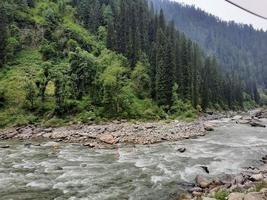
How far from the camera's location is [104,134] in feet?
88.7

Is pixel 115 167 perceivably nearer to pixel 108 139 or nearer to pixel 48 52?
pixel 108 139

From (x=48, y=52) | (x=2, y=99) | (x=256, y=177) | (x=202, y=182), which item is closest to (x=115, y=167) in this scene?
(x=202, y=182)

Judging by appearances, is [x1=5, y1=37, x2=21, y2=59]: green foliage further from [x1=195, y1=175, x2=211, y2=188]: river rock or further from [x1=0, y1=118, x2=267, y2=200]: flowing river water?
[x1=195, y1=175, x2=211, y2=188]: river rock

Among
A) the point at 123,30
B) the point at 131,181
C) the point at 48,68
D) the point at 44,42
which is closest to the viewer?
the point at 131,181

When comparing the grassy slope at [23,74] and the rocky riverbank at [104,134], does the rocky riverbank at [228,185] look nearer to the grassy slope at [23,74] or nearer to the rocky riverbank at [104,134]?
the rocky riverbank at [104,134]

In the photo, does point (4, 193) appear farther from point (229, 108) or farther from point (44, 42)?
point (229, 108)

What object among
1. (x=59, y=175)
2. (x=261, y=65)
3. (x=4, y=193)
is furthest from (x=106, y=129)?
(x=261, y=65)

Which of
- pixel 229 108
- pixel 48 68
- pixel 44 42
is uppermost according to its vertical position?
pixel 44 42

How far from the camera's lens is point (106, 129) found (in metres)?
29.5

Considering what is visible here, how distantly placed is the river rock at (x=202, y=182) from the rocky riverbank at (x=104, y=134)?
10.5 meters

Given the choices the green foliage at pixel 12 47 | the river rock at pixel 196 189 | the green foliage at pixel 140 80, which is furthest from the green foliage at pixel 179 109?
the river rock at pixel 196 189

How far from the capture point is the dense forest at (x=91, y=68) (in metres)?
35.9

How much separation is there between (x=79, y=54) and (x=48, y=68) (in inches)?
147

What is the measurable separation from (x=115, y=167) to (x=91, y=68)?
895 inches
